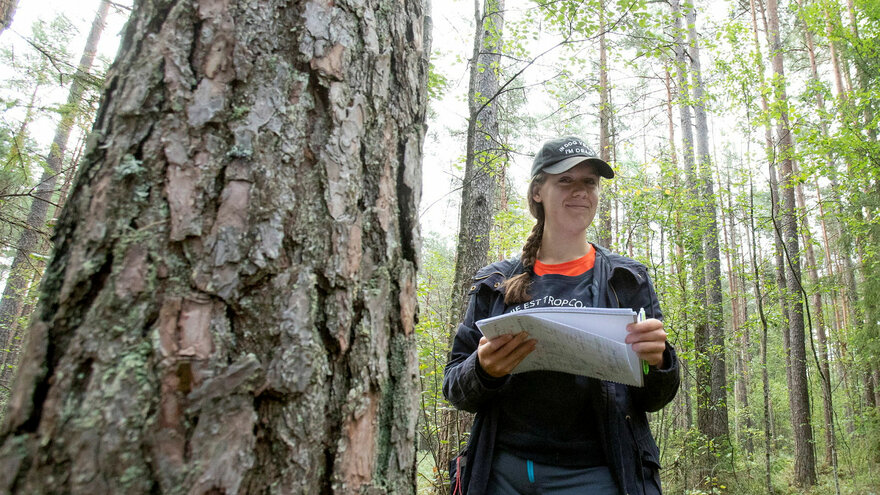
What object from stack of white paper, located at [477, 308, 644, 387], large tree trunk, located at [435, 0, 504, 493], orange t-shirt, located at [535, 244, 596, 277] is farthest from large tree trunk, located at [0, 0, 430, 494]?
large tree trunk, located at [435, 0, 504, 493]

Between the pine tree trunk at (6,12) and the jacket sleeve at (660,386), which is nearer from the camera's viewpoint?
the jacket sleeve at (660,386)

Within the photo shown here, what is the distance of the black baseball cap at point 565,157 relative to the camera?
2135mm

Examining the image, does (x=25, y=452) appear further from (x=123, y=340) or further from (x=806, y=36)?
(x=806, y=36)

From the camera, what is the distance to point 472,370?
5.73 ft

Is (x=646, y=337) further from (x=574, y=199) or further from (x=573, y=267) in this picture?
(x=574, y=199)

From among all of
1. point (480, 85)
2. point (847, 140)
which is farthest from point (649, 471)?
point (847, 140)

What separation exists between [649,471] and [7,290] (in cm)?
1116

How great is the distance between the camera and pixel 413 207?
3.45 feet

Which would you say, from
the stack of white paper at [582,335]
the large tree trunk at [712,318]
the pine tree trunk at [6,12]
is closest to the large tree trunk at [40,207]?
the pine tree trunk at [6,12]

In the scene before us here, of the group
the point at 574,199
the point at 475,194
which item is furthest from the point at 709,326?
the point at 574,199

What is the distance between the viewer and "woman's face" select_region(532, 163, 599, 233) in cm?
217

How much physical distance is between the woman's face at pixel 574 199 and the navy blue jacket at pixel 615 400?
218 millimetres

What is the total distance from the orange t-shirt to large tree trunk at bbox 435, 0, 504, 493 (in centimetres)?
123

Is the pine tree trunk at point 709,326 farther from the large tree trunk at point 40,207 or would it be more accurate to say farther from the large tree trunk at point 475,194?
the large tree trunk at point 40,207
